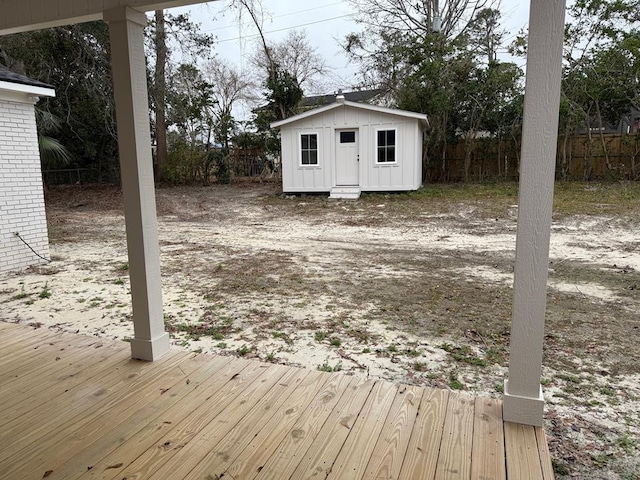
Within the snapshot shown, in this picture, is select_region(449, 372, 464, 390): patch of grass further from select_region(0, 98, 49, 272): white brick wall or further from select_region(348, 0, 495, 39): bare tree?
select_region(348, 0, 495, 39): bare tree

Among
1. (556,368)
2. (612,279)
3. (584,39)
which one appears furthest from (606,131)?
(556,368)

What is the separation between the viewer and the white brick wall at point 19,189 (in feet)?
17.2

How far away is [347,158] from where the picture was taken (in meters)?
12.3

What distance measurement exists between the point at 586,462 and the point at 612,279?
3344 mm

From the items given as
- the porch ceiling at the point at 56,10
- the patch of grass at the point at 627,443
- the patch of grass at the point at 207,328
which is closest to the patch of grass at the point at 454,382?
the patch of grass at the point at 627,443

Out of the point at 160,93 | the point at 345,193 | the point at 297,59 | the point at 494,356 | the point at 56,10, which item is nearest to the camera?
the point at 56,10

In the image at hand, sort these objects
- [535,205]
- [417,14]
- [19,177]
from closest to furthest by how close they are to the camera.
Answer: [535,205], [19,177], [417,14]

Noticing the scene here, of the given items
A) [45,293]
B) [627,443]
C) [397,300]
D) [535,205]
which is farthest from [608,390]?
[45,293]

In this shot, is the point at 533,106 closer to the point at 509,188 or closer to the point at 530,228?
the point at 530,228

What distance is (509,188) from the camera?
1230 centimetres

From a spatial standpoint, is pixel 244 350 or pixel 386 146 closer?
pixel 244 350

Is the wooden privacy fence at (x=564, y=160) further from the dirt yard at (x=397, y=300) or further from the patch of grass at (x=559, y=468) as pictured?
the patch of grass at (x=559, y=468)

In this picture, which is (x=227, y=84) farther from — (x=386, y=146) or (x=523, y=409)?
(x=523, y=409)

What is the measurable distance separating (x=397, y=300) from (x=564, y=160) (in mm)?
11633
